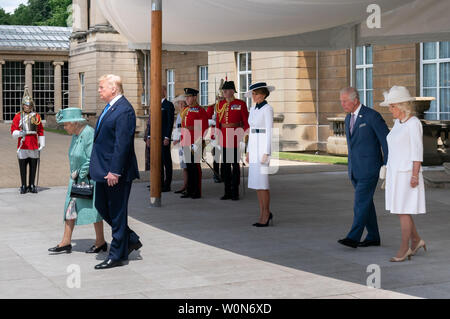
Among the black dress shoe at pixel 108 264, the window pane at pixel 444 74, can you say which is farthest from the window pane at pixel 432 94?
the black dress shoe at pixel 108 264

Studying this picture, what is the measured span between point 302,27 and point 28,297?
769cm

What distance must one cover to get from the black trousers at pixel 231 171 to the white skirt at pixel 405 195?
5.25m

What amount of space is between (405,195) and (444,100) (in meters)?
14.3

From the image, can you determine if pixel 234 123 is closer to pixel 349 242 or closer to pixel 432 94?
pixel 349 242

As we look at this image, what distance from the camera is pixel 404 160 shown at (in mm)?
7684

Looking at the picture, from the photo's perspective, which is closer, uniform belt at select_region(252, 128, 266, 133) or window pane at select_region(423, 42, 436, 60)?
uniform belt at select_region(252, 128, 266, 133)

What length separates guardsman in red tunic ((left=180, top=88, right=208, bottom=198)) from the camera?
13328 millimetres

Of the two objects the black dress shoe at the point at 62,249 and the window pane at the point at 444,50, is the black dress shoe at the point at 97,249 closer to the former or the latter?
the black dress shoe at the point at 62,249

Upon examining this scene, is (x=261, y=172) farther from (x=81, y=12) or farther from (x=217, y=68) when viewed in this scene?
(x=81, y=12)

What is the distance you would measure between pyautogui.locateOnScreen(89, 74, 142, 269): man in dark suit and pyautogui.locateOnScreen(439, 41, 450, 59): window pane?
49.6ft

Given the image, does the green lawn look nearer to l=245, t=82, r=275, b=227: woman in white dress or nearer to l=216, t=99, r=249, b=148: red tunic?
l=216, t=99, r=249, b=148: red tunic

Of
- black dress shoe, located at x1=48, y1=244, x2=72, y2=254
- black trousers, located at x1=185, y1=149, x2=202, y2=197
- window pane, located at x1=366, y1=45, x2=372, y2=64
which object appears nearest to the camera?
black dress shoe, located at x1=48, y1=244, x2=72, y2=254

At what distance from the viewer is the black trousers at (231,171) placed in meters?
12.9

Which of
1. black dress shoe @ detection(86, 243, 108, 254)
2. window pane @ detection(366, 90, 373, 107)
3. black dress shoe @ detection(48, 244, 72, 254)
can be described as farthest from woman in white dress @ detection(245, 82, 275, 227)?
window pane @ detection(366, 90, 373, 107)
